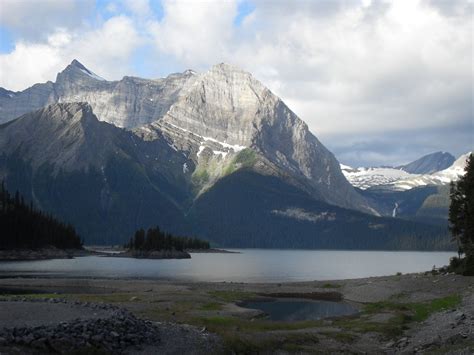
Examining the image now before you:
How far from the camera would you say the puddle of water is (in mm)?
69625

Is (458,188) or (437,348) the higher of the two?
(458,188)

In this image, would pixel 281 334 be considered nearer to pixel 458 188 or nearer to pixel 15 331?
pixel 15 331

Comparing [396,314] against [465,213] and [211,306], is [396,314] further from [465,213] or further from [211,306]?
[465,213]

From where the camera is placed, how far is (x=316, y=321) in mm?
62469

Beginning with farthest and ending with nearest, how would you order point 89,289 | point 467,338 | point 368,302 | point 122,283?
point 122,283 < point 89,289 < point 368,302 < point 467,338

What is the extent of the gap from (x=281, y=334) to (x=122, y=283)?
63633 millimetres

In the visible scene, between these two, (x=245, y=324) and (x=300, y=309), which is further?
(x=300, y=309)

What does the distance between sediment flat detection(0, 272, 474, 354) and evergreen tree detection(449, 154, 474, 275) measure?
16.3 ft

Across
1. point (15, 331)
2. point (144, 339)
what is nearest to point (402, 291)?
point (144, 339)

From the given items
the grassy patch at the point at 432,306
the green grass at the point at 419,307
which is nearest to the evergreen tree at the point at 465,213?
the green grass at the point at 419,307

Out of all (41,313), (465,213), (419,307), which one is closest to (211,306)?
(419,307)

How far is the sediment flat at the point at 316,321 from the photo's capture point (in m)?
42.8

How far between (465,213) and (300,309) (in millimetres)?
37823

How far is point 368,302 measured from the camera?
275 ft
